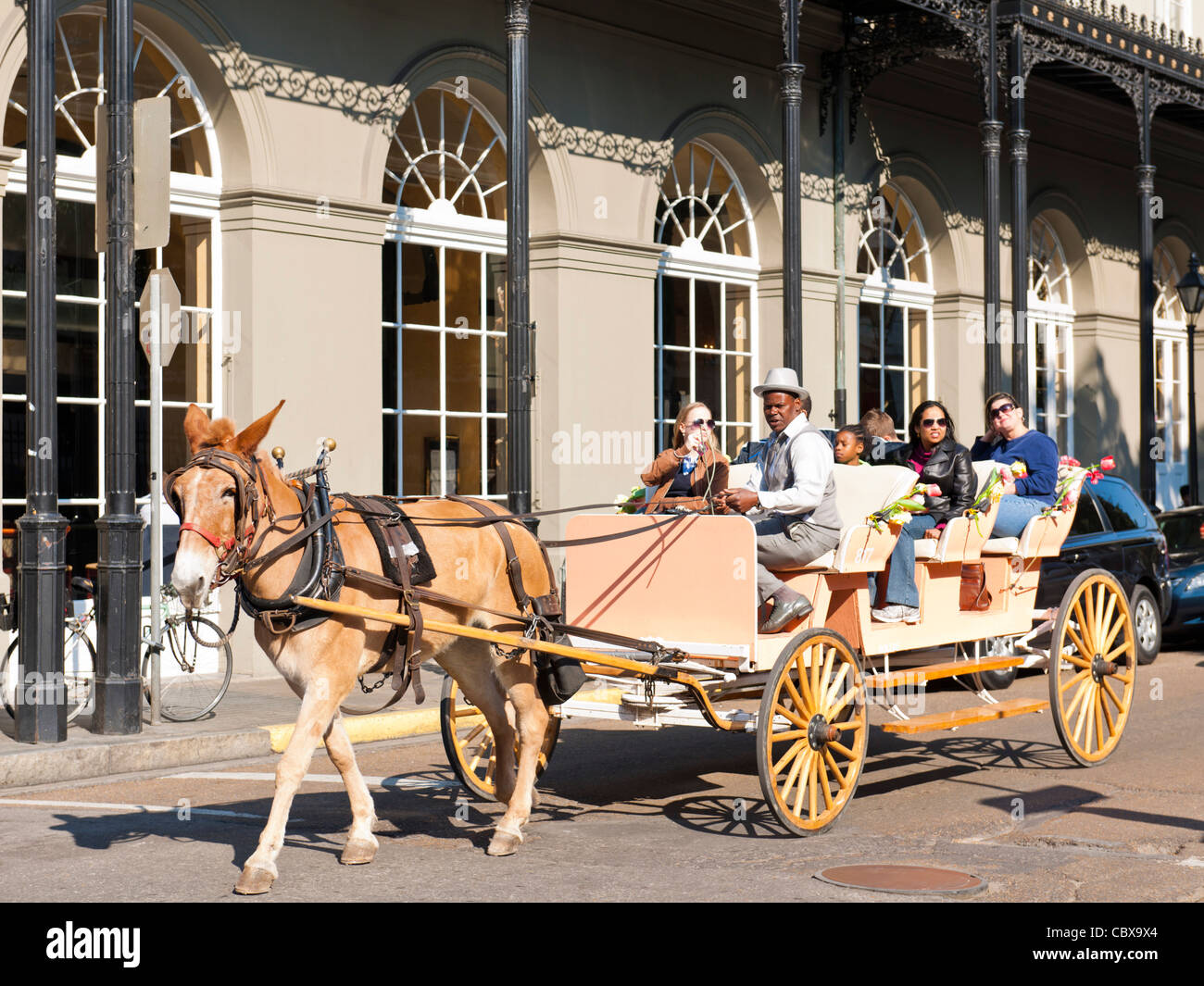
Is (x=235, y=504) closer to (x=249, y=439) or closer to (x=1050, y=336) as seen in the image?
(x=249, y=439)

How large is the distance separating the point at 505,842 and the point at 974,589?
375 cm

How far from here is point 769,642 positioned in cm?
750

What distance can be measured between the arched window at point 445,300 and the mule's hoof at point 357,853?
8.37m

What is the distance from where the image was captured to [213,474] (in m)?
6.21

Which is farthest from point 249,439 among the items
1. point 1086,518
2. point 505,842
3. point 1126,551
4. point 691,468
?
point 1126,551

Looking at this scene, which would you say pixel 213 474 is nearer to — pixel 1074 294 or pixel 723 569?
pixel 723 569

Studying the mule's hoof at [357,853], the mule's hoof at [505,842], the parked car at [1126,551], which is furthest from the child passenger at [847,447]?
the parked car at [1126,551]

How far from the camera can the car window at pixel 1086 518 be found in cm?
1433

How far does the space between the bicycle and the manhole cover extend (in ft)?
17.2

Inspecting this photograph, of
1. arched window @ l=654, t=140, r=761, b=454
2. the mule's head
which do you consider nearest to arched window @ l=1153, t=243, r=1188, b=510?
arched window @ l=654, t=140, r=761, b=454

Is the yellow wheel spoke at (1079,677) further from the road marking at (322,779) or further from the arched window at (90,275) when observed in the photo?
the arched window at (90,275)

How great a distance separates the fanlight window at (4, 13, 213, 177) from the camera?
40.7ft

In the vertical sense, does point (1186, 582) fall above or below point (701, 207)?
below

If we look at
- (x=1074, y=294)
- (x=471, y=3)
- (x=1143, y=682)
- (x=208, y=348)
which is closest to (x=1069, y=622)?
(x=1143, y=682)
